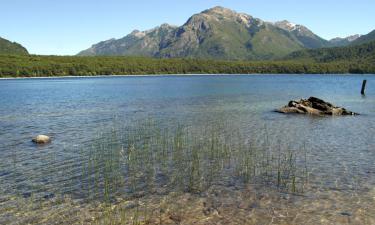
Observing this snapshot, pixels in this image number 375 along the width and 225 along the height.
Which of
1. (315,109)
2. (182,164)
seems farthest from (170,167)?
(315,109)

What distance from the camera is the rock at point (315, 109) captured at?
51.5m

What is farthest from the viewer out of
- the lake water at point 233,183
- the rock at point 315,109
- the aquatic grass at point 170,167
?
the rock at point 315,109

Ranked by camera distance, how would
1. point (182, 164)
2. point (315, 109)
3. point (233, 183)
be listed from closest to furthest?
point (233, 183) < point (182, 164) < point (315, 109)

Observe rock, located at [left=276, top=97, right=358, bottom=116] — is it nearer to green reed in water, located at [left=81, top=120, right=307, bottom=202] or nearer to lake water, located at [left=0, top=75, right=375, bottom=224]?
lake water, located at [left=0, top=75, right=375, bottom=224]

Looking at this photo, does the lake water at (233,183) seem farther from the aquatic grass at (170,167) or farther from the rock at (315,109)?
the rock at (315,109)

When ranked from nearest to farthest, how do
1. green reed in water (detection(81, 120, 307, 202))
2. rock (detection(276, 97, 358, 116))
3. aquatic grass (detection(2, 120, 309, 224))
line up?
aquatic grass (detection(2, 120, 309, 224)), green reed in water (detection(81, 120, 307, 202)), rock (detection(276, 97, 358, 116))

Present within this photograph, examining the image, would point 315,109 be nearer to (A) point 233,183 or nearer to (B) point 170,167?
(B) point 170,167

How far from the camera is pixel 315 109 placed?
→ 52.9 meters

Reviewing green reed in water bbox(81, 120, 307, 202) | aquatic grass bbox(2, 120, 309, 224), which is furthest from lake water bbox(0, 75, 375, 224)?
green reed in water bbox(81, 120, 307, 202)

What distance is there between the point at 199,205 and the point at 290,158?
35.0 feet

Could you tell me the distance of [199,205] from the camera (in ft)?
56.5

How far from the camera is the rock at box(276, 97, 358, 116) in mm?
51469

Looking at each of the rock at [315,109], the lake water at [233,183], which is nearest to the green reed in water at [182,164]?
the lake water at [233,183]

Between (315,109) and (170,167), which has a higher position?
(170,167)
